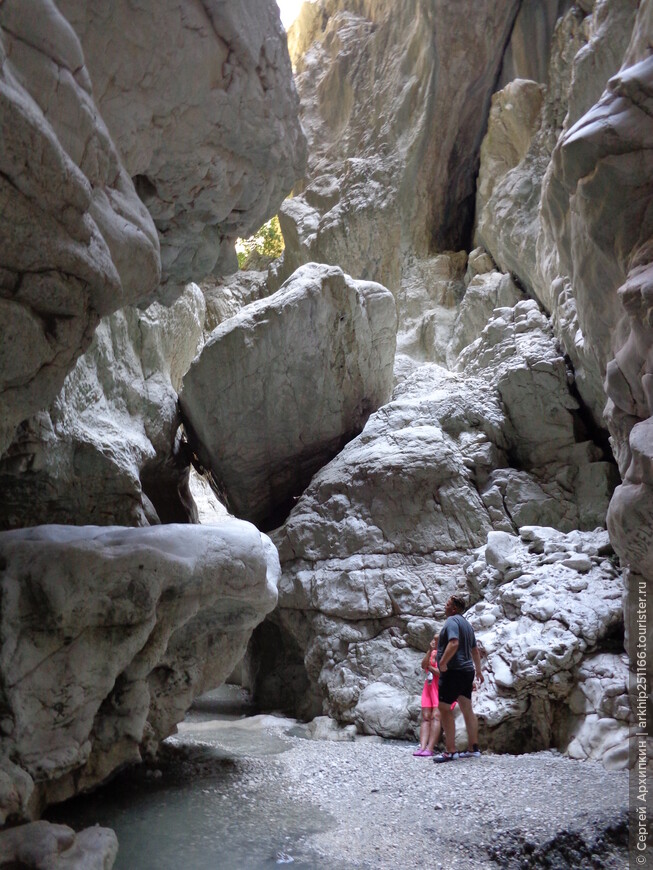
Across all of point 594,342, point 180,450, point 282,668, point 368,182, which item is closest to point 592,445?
point 594,342

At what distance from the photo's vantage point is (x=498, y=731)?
6.21 m

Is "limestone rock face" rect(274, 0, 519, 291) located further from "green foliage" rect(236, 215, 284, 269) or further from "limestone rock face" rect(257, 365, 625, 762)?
"limestone rock face" rect(257, 365, 625, 762)

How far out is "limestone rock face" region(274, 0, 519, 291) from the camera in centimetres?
1603

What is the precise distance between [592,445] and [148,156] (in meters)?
6.99

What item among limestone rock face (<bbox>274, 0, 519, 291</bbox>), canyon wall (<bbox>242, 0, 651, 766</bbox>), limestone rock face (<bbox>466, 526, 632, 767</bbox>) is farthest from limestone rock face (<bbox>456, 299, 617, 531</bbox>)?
limestone rock face (<bbox>274, 0, 519, 291</bbox>)

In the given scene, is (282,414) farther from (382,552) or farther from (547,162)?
(547,162)

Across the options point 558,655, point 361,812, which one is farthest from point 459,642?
point 361,812

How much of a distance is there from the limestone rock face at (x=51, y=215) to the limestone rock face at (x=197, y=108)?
835mm

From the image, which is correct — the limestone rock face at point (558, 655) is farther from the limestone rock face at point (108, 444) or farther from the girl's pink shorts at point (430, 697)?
the limestone rock face at point (108, 444)

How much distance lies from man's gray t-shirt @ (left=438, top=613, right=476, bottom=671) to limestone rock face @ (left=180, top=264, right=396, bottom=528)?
4892mm

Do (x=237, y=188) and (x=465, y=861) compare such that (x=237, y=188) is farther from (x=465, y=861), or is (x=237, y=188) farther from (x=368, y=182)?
(x=368, y=182)

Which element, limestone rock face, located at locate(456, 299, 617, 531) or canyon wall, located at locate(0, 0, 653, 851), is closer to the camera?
canyon wall, located at locate(0, 0, 653, 851)

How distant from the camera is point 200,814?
4.74m

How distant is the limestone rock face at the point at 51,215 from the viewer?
10.4 feet
